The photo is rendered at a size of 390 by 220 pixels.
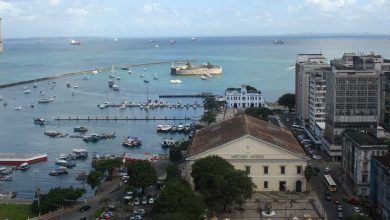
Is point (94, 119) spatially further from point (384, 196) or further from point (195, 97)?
point (384, 196)

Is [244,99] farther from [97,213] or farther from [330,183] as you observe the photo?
[97,213]

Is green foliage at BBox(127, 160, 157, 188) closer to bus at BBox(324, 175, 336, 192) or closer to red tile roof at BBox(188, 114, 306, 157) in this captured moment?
red tile roof at BBox(188, 114, 306, 157)

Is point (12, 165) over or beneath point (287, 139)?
beneath

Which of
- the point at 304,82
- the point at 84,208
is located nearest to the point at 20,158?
the point at 84,208

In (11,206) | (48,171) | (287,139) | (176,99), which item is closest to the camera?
(11,206)

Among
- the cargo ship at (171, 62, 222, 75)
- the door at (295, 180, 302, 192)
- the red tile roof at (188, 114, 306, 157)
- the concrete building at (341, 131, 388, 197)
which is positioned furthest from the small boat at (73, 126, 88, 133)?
the cargo ship at (171, 62, 222, 75)

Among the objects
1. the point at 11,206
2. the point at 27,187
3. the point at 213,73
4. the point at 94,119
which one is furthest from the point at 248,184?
the point at 213,73

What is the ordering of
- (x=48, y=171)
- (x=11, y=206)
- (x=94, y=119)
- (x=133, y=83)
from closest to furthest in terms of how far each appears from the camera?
(x=11, y=206) → (x=48, y=171) → (x=94, y=119) → (x=133, y=83)
